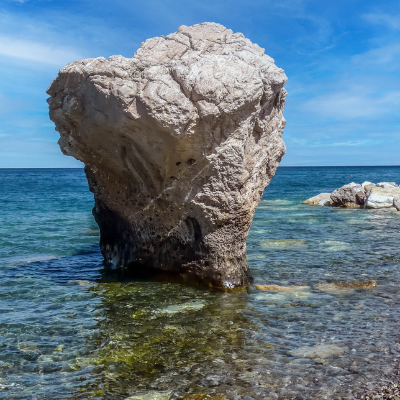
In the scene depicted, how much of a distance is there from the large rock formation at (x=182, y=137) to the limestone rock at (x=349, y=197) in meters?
16.0

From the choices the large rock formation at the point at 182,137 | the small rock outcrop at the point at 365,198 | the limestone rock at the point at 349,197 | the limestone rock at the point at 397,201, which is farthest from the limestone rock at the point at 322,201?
the large rock formation at the point at 182,137

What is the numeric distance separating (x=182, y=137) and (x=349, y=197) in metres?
18.3

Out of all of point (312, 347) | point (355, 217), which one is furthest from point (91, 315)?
point (355, 217)

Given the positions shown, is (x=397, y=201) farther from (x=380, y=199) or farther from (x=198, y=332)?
(x=198, y=332)

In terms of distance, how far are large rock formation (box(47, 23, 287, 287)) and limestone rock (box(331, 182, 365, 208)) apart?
1598 centimetres

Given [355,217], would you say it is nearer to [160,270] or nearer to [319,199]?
[319,199]

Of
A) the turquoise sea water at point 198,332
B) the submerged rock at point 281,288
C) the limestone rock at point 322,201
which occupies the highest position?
the limestone rock at point 322,201

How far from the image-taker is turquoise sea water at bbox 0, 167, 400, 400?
423cm

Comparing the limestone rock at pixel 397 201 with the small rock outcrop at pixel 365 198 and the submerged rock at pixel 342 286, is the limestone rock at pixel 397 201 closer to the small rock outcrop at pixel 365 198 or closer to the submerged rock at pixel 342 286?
the small rock outcrop at pixel 365 198

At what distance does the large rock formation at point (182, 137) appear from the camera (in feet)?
20.8

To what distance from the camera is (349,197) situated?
2261 cm

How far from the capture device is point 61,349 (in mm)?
5035

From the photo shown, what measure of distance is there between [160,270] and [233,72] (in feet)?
12.7

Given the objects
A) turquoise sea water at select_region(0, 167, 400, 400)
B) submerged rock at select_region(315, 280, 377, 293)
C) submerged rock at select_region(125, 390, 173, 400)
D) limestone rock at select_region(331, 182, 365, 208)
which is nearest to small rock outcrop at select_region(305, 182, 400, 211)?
limestone rock at select_region(331, 182, 365, 208)
